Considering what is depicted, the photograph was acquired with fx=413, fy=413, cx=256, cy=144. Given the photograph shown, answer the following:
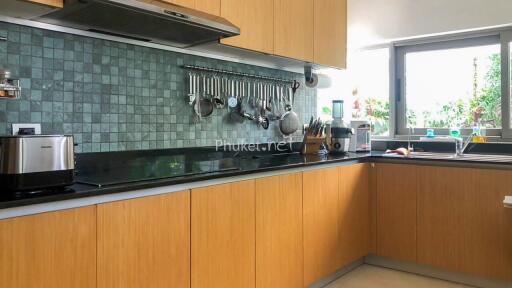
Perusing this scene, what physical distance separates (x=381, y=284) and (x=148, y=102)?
1.84 meters

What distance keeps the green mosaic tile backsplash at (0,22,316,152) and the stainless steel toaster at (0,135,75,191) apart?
0.51 meters

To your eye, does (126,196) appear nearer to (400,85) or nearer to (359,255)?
(359,255)

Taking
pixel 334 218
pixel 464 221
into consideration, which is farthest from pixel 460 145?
pixel 334 218

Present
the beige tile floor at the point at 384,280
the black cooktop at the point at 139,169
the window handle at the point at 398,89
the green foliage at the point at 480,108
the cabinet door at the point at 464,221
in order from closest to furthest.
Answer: the black cooktop at the point at 139,169, the cabinet door at the point at 464,221, the beige tile floor at the point at 384,280, the green foliage at the point at 480,108, the window handle at the point at 398,89

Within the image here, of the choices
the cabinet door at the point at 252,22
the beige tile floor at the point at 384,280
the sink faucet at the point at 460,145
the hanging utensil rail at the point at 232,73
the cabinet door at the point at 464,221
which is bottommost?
the beige tile floor at the point at 384,280

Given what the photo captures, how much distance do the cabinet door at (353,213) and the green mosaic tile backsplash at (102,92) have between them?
89 cm

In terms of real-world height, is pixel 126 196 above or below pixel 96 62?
below

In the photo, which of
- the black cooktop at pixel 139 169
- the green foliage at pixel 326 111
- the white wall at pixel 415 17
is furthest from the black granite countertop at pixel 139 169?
the white wall at pixel 415 17

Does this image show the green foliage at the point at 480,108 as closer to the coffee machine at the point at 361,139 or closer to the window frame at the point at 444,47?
the window frame at the point at 444,47

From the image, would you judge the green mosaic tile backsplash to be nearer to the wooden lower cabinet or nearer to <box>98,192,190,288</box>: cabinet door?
<box>98,192,190,288</box>: cabinet door

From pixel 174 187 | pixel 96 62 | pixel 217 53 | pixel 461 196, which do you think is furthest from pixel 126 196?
pixel 461 196

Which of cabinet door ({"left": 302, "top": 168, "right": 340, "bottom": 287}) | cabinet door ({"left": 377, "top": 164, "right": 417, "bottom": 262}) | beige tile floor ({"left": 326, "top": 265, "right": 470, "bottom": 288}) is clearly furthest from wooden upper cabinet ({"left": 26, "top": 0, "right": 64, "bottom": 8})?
cabinet door ({"left": 377, "top": 164, "right": 417, "bottom": 262})

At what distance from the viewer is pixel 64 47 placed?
1860 mm

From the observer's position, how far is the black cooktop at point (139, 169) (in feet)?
5.09
